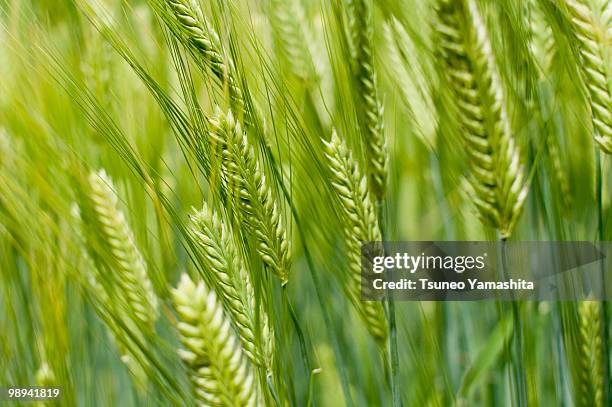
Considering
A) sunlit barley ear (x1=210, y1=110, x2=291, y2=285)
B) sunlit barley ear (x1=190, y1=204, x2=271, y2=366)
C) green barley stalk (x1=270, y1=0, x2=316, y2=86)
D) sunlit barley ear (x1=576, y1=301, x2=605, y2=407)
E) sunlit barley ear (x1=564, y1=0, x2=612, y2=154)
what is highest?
green barley stalk (x1=270, y1=0, x2=316, y2=86)

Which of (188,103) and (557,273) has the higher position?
(188,103)

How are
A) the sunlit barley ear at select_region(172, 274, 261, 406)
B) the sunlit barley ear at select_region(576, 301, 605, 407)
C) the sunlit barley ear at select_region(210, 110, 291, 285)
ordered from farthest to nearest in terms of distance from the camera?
the sunlit barley ear at select_region(576, 301, 605, 407) < the sunlit barley ear at select_region(210, 110, 291, 285) < the sunlit barley ear at select_region(172, 274, 261, 406)

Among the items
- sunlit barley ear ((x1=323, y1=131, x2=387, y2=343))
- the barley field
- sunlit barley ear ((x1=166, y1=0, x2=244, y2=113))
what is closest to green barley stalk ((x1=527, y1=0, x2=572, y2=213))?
the barley field

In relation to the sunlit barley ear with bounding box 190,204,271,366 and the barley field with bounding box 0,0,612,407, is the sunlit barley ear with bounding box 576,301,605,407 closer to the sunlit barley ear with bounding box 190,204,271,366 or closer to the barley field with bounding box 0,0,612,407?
the barley field with bounding box 0,0,612,407

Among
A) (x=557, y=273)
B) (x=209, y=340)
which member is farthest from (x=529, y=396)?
(x=209, y=340)

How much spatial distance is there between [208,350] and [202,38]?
0.26 metres

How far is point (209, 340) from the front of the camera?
406mm

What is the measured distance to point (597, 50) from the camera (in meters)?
0.48

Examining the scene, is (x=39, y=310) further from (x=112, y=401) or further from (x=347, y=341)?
(x=347, y=341)

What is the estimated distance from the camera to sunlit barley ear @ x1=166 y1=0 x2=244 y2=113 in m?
0.50

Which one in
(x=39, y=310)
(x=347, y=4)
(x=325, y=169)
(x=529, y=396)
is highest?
(x=347, y=4)

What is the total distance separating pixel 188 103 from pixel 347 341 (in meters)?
0.32

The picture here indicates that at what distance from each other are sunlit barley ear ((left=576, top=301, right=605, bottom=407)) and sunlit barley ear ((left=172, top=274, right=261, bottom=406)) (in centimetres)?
36

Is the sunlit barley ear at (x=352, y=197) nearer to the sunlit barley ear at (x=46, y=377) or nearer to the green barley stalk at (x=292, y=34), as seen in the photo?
the green barley stalk at (x=292, y=34)
